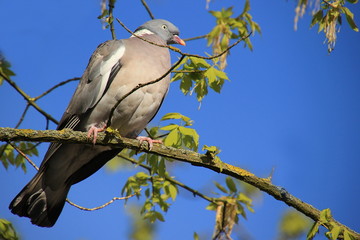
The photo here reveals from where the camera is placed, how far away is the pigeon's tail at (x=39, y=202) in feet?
14.1

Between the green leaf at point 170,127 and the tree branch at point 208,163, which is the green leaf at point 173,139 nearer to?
the green leaf at point 170,127

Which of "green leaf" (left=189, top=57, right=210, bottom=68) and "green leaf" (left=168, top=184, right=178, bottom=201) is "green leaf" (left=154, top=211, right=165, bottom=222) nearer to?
"green leaf" (left=168, top=184, right=178, bottom=201)

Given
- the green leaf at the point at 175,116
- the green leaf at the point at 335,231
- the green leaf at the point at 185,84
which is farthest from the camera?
the green leaf at the point at 185,84

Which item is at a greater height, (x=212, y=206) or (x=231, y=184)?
(x=231, y=184)

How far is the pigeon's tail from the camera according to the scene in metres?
4.30

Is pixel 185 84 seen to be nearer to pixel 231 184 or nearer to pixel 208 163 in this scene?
pixel 208 163

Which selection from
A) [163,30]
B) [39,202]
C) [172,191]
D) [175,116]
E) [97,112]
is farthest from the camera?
[163,30]

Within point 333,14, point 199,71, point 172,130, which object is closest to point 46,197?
point 172,130

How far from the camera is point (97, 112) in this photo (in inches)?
162

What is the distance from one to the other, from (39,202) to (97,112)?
1043 millimetres

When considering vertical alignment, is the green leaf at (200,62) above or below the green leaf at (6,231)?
above

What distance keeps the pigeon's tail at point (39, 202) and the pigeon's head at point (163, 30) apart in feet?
5.72

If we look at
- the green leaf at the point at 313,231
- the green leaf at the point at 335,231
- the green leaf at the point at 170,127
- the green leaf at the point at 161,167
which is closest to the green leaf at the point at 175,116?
the green leaf at the point at 170,127

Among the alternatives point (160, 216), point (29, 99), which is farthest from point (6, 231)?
point (160, 216)
